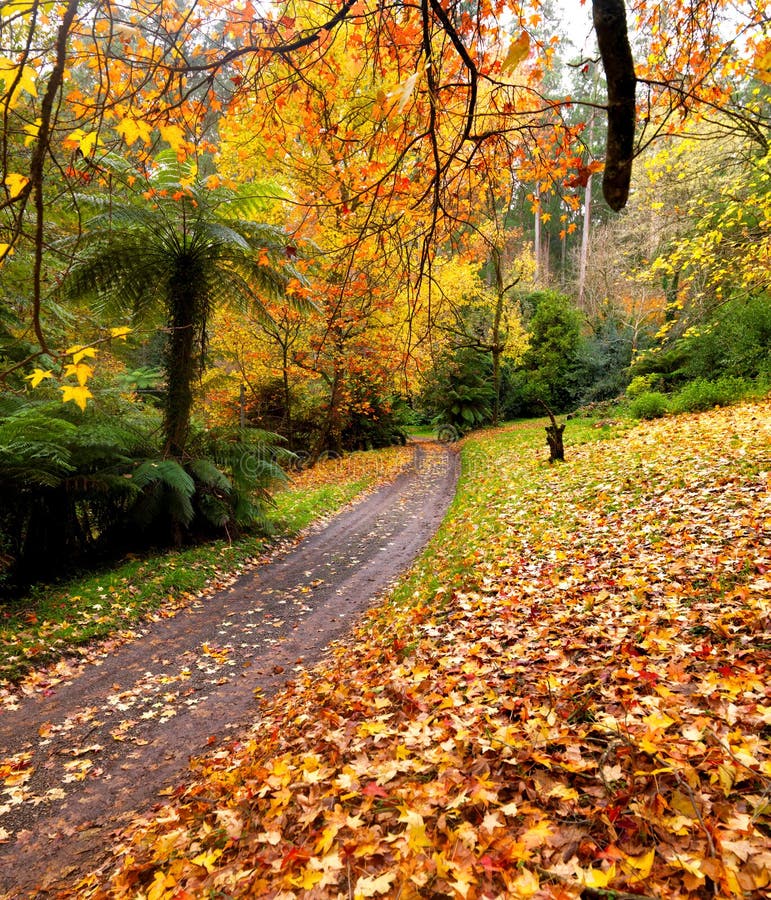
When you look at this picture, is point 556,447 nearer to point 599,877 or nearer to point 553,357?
point 599,877

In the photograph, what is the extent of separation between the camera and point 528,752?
2598 mm

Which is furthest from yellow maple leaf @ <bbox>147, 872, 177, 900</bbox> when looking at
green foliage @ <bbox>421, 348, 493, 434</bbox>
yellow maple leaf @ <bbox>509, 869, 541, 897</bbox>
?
green foliage @ <bbox>421, 348, 493, 434</bbox>

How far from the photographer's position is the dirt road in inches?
123

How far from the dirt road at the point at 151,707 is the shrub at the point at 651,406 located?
31.1ft

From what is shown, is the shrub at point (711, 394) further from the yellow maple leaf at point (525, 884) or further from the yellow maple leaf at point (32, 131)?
the yellow maple leaf at point (32, 131)

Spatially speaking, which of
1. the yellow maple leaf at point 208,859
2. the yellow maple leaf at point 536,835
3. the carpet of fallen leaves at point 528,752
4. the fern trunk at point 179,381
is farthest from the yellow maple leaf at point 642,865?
the fern trunk at point 179,381

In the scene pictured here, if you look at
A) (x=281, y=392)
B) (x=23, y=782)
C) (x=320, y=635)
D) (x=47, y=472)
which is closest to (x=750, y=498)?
(x=320, y=635)

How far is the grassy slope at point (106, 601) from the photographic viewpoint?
4965 mm

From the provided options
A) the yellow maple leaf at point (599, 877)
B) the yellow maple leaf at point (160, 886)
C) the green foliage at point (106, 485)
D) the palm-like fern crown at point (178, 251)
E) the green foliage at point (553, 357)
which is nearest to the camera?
the yellow maple leaf at point (599, 877)

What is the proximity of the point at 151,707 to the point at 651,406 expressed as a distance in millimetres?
13888

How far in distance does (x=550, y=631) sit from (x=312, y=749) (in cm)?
196

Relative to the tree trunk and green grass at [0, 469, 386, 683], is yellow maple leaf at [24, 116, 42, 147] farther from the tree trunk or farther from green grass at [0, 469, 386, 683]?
green grass at [0, 469, 386, 683]

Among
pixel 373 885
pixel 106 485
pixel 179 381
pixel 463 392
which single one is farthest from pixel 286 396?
pixel 373 885

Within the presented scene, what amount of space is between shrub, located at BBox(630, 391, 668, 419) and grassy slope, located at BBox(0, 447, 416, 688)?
10.4 m
